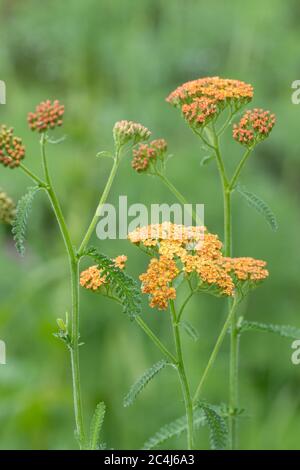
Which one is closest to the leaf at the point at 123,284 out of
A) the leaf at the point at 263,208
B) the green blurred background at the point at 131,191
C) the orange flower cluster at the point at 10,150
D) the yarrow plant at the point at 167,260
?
the yarrow plant at the point at 167,260

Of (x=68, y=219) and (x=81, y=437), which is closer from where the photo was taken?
(x=81, y=437)

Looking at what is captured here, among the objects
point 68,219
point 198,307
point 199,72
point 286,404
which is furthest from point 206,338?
point 199,72

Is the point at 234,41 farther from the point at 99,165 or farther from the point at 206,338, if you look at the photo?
the point at 206,338

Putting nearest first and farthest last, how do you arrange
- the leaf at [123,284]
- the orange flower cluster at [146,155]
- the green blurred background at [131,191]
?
the leaf at [123,284]
the orange flower cluster at [146,155]
the green blurred background at [131,191]

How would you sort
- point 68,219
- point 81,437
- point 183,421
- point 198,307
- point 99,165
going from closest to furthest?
point 81,437 → point 183,421 → point 198,307 → point 68,219 → point 99,165

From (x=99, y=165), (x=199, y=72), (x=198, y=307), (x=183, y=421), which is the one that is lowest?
(x=183, y=421)

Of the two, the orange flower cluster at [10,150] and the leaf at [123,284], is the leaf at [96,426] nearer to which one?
the leaf at [123,284]
